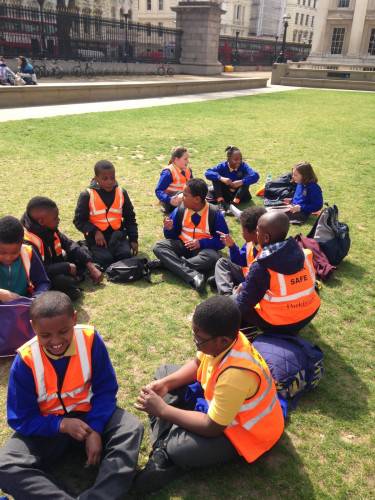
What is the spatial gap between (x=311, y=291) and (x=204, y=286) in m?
1.51

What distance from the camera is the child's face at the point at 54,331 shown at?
2.37 metres

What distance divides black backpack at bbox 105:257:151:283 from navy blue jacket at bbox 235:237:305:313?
5.59ft

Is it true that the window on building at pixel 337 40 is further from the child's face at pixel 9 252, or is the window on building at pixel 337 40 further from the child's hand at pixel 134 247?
the child's face at pixel 9 252

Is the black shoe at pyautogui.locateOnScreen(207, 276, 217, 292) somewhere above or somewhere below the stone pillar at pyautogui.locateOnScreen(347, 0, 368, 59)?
below

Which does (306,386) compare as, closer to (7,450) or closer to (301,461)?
(301,461)

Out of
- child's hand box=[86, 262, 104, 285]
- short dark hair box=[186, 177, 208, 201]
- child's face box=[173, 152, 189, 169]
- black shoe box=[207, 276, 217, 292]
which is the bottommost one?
black shoe box=[207, 276, 217, 292]

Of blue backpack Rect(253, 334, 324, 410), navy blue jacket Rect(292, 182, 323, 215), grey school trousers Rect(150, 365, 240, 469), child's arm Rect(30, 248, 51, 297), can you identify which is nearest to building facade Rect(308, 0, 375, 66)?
navy blue jacket Rect(292, 182, 323, 215)

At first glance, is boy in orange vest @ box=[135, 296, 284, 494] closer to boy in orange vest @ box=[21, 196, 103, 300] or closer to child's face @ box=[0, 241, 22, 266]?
child's face @ box=[0, 241, 22, 266]

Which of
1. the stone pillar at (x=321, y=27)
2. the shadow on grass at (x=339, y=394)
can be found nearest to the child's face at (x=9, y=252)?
the shadow on grass at (x=339, y=394)

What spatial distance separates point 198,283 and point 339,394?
1.87 m

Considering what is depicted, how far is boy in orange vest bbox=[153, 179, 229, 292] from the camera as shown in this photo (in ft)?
16.0

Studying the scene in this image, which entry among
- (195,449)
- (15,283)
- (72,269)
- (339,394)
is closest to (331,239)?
(339,394)

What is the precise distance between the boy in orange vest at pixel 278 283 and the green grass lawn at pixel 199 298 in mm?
607

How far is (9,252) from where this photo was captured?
3.62 m
